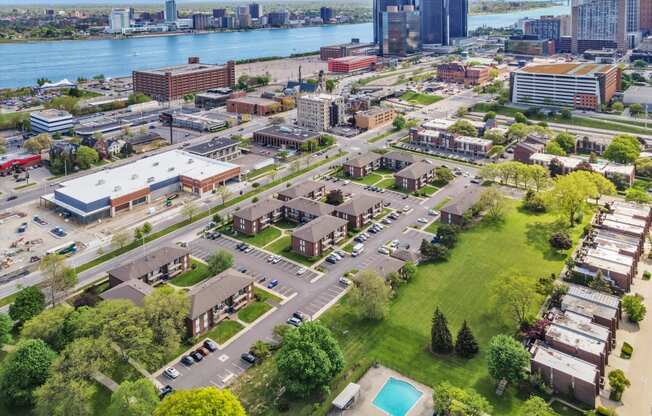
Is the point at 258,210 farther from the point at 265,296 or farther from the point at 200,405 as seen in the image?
the point at 200,405

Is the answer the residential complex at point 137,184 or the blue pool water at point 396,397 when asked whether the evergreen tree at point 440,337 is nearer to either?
the blue pool water at point 396,397

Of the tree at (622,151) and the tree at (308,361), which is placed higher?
the tree at (622,151)

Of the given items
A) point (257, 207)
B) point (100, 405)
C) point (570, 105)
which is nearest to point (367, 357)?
point (100, 405)

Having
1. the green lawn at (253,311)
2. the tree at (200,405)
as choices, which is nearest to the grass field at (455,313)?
the tree at (200,405)

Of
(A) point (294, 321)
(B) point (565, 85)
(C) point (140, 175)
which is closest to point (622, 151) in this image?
(B) point (565, 85)

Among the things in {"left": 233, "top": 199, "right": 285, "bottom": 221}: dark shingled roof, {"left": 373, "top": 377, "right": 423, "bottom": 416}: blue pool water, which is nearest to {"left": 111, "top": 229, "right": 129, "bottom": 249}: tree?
{"left": 233, "top": 199, "right": 285, "bottom": 221}: dark shingled roof

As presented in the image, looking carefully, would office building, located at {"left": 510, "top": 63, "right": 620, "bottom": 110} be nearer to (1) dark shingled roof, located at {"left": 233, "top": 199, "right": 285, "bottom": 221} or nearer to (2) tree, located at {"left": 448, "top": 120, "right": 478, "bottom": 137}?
(2) tree, located at {"left": 448, "top": 120, "right": 478, "bottom": 137}
